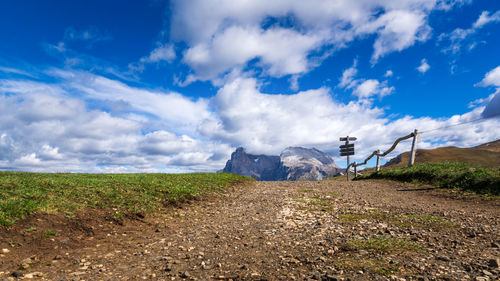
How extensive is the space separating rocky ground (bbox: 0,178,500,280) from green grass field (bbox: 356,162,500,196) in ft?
18.8

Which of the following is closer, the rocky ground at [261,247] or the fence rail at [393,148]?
the rocky ground at [261,247]

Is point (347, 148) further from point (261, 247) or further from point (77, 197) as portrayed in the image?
point (77, 197)

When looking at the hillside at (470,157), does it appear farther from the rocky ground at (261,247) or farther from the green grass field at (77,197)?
the green grass field at (77,197)

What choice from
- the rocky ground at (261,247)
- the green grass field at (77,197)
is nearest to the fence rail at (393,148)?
the rocky ground at (261,247)

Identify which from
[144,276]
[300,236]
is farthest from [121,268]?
[300,236]

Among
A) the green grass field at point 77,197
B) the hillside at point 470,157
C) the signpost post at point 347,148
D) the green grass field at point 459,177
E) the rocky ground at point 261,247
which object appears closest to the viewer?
the rocky ground at point 261,247

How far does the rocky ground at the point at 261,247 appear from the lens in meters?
6.03

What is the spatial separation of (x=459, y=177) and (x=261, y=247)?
20508 millimetres

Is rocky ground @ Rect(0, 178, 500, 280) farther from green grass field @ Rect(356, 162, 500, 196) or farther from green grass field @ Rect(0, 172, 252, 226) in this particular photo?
green grass field @ Rect(356, 162, 500, 196)

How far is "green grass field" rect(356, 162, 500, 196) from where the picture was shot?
17.4 meters

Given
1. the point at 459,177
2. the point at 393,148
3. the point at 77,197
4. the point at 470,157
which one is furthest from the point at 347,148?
the point at 77,197

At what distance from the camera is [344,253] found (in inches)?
277

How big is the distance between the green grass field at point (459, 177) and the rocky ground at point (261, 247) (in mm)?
5722

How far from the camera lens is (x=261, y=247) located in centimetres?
813
